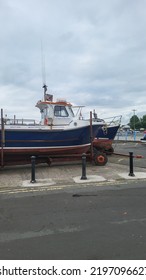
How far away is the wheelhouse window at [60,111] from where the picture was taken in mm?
16234

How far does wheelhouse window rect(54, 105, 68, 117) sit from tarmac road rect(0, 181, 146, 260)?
788cm

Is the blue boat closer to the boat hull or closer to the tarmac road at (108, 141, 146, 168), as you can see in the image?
the boat hull

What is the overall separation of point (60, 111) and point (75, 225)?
11.0 metres

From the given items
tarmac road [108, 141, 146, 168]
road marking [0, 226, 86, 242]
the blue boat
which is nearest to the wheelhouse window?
the blue boat

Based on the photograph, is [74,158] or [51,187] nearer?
[51,187]

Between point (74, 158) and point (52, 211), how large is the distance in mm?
7490

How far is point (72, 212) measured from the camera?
6.80 meters

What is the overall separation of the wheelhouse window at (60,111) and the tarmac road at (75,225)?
7.88m

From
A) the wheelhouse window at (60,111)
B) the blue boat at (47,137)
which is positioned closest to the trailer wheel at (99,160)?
the blue boat at (47,137)

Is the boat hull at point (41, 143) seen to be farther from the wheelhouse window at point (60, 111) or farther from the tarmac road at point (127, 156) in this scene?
the tarmac road at point (127, 156)

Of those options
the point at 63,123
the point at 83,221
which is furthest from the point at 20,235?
the point at 63,123

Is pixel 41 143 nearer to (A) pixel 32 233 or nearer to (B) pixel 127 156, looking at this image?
(B) pixel 127 156

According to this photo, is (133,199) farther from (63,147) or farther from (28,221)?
(63,147)

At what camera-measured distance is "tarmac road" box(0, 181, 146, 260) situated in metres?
4.55
